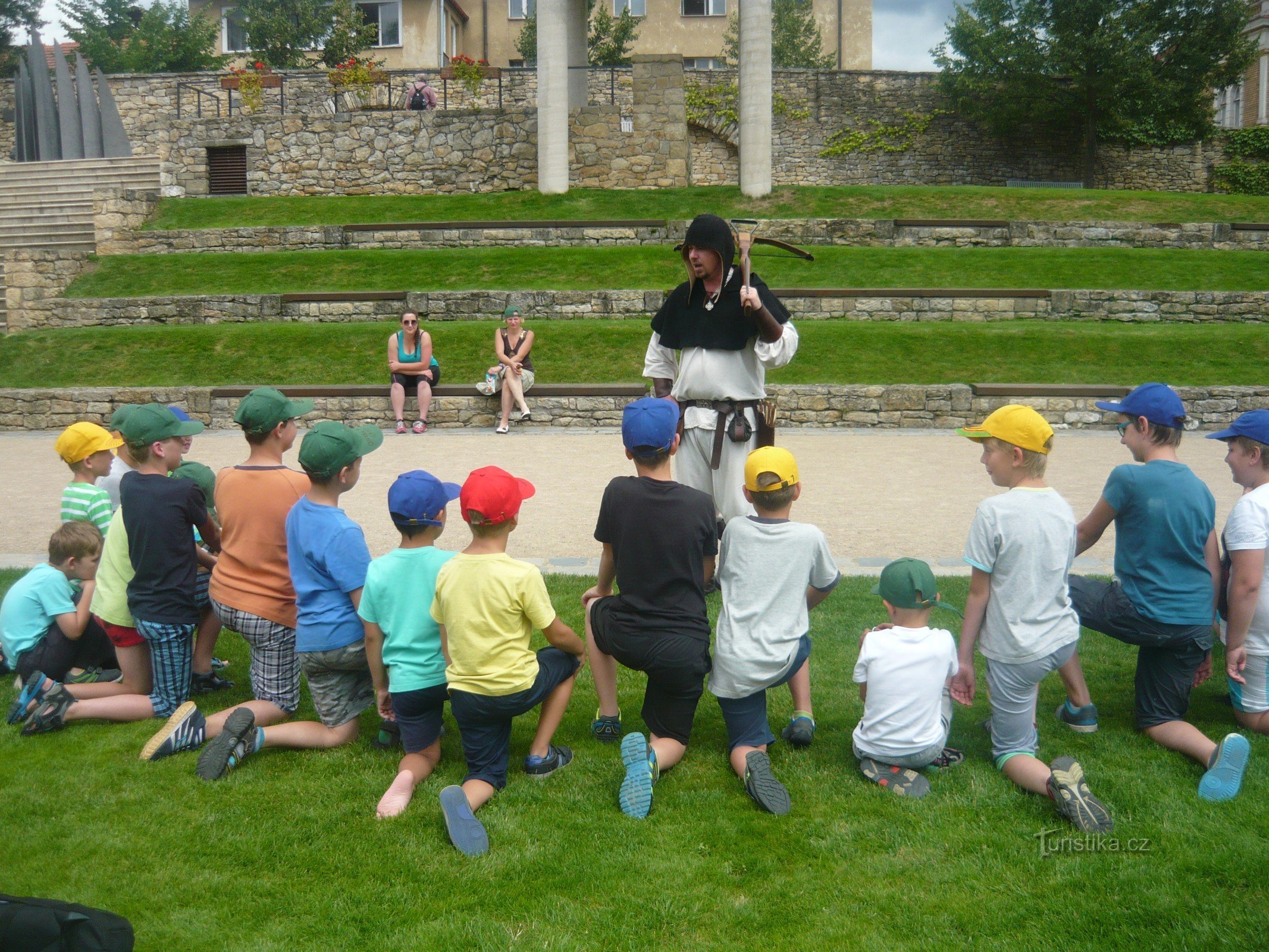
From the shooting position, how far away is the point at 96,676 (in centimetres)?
439

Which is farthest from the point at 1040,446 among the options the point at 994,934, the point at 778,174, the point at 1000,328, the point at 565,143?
the point at 778,174

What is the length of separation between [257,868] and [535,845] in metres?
0.80

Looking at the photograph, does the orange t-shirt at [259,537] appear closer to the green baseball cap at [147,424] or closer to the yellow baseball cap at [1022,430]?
the green baseball cap at [147,424]

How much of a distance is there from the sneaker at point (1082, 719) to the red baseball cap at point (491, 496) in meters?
2.27

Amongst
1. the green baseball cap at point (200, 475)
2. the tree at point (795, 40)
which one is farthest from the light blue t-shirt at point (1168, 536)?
the tree at point (795, 40)

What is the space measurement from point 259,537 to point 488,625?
1188 millimetres

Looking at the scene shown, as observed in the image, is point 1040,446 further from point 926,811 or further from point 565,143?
point 565,143

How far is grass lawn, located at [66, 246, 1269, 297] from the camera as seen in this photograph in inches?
648

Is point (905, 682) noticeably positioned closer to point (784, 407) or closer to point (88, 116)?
point (784, 407)

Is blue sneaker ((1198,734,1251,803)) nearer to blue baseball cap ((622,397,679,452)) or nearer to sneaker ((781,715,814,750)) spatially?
sneaker ((781,715,814,750))

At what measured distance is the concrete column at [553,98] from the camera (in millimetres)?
21797

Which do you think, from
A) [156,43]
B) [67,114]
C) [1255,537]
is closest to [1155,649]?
[1255,537]

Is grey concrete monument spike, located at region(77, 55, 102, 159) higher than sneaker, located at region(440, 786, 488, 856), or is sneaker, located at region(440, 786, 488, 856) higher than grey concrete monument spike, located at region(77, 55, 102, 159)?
grey concrete monument spike, located at region(77, 55, 102, 159)

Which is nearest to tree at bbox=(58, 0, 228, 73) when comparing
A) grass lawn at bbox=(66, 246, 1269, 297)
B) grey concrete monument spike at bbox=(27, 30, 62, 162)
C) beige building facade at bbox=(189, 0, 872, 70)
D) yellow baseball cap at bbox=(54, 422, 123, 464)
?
beige building facade at bbox=(189, 0, 872, 70)
